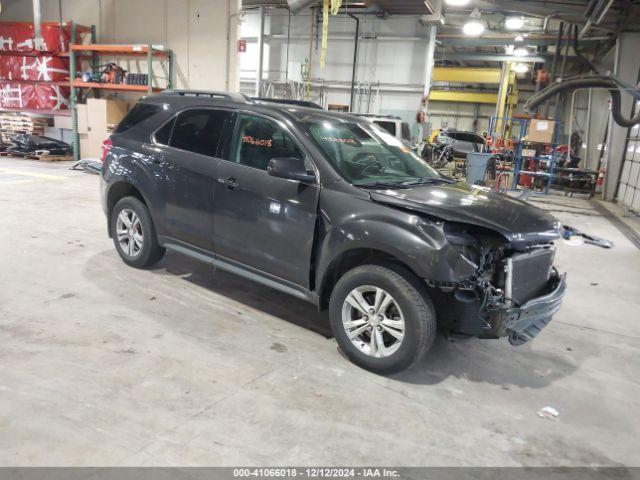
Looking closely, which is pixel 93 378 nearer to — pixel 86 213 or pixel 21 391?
pixel 21 391

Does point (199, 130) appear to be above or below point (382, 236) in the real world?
above

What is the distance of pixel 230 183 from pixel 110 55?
1143 centimetres

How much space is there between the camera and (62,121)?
13969 mm

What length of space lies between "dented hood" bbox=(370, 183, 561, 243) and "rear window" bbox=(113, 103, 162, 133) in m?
2.57

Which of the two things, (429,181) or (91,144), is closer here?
(429,181)

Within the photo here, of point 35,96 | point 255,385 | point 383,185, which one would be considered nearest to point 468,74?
point 35,96

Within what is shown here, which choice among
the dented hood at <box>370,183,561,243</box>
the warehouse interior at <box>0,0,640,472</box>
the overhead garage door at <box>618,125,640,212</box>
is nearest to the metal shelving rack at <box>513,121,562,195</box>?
the overhead garage door at <box>618,125,640,212</box>

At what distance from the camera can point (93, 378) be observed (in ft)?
9.45

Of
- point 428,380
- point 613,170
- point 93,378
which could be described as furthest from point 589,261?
point 613,170

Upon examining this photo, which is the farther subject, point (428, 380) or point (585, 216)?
point (585, 216)

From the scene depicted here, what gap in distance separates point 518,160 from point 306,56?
26.4ft

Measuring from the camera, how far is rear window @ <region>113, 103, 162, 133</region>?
4594 millimetres

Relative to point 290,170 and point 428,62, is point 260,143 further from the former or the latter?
point 428,62

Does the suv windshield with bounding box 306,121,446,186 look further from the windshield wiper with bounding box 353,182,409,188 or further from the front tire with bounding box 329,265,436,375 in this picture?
the front tire with bounding box 329,265,436,375
